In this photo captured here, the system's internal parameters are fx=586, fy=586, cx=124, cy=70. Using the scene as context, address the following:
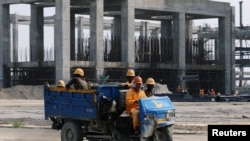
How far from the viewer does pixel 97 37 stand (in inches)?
2370

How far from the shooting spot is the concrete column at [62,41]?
57.0 metres

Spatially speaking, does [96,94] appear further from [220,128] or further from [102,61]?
[102,61]

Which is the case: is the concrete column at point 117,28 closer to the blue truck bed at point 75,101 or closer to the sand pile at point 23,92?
the sand pile at point 23,92

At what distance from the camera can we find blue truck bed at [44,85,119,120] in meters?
13.5

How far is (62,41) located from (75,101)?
4360 cm

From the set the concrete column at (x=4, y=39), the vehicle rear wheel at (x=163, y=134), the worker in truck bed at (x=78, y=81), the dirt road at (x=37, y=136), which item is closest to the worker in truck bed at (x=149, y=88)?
the vehicle rear wheel at (x=163, y=134)

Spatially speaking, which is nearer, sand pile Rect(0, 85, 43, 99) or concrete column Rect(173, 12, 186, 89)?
sand pile Rect(0, 85, 43, 99)

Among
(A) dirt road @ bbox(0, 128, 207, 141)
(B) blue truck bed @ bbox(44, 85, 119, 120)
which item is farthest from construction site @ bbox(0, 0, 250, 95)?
(B) blue truck bed @ bbox(44, 85, 119, 120)

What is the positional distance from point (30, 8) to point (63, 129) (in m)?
54.9

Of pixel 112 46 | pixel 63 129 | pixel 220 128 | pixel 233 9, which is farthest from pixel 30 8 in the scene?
pixel 220 128

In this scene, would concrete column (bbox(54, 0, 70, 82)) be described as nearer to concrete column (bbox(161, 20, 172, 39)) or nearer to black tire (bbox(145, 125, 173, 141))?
concrete column (bbox(161, 20, 172, 39))

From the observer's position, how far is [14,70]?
2589 inches

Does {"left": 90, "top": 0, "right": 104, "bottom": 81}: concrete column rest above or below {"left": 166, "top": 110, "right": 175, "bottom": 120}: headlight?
above

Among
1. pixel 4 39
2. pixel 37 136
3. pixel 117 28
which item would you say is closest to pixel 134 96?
pixel 37 136
